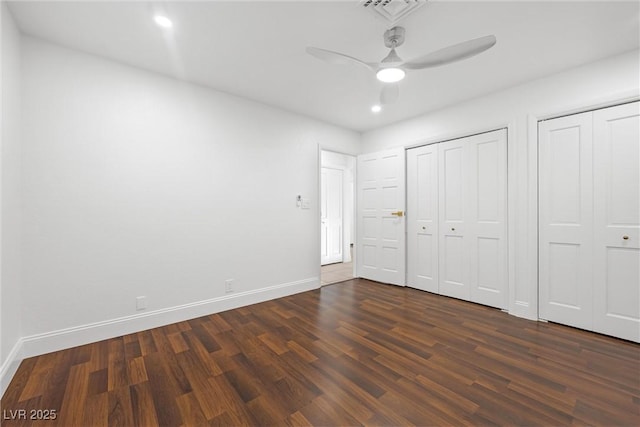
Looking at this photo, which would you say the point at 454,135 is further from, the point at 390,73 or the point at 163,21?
the point at 163,21

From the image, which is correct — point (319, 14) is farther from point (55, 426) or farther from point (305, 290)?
point (305, 290)

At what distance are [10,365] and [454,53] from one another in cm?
380

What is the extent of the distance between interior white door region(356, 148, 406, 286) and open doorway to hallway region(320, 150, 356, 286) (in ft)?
4.33

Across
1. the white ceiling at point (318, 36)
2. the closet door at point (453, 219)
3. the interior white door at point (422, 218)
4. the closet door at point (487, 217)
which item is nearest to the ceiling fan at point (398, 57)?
the white ceiling at point (318, 36)

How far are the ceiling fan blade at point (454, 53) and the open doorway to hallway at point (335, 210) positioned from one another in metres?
4.08

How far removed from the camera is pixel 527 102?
295 centimetres

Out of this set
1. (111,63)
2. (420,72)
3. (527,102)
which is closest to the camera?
(111,63)

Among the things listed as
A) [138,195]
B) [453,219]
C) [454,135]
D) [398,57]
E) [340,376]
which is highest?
[398,57]

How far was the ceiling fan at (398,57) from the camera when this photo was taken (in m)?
1.71

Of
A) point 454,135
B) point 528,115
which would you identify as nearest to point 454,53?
point 528,115

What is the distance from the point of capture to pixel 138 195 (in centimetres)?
265

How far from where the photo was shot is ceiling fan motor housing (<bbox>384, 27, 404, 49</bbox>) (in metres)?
2.04

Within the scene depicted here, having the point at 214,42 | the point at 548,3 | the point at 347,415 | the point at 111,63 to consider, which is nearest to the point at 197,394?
the point at 347,415

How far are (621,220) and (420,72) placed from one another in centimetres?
234
